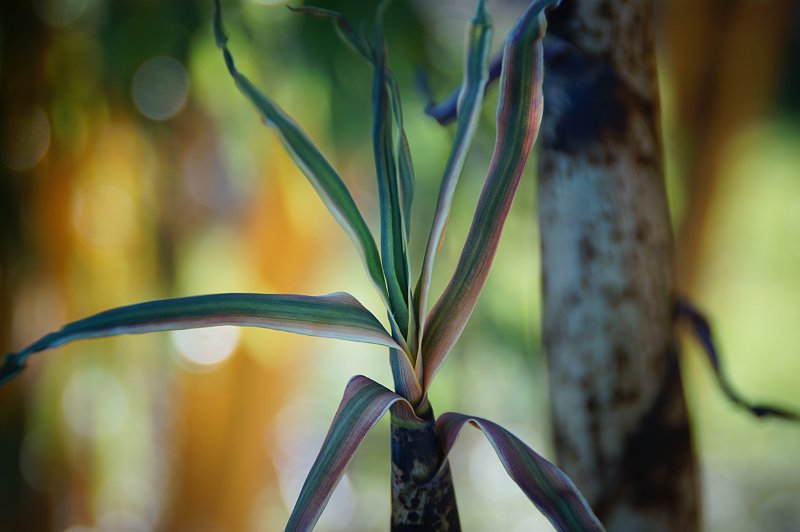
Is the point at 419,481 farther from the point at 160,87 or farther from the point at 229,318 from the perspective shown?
the point at 160,87

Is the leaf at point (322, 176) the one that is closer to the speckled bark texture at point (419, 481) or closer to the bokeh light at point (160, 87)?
the speckled bark texture at point (419, 481)

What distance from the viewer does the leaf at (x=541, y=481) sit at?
0.73 ft

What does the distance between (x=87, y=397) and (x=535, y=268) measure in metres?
1.13

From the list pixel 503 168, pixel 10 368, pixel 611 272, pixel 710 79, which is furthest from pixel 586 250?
pixel 710 79

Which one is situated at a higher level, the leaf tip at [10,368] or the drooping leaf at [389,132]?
the drooping leaf at [389,132]

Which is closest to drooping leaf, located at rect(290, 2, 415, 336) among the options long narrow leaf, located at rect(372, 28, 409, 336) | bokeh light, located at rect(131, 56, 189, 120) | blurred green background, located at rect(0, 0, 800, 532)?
long narrow leaf, located at rect(372, 28, 409, 336)

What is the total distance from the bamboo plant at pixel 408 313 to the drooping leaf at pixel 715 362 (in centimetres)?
15

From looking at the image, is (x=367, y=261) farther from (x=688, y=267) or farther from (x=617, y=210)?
(x=688, y=267)

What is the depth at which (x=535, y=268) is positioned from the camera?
4.97ft

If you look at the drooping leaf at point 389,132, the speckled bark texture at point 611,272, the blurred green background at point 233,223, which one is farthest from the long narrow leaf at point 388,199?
the blurred green background at point 233,223

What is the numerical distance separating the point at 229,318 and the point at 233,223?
1.45 metres

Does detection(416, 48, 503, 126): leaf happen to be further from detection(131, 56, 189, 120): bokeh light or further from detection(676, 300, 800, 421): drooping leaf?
detection(131, 56, 189, 120): bokeh light

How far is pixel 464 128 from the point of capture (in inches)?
9.8

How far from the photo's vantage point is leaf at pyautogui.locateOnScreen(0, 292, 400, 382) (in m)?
0.22
